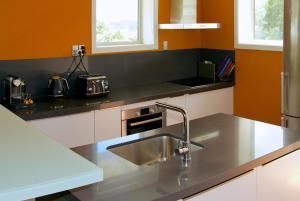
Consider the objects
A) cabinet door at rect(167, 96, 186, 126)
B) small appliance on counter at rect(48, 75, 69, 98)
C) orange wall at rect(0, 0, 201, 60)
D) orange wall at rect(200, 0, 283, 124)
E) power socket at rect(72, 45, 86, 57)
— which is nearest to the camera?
orange wall at rect(0, 0, 201, 60)

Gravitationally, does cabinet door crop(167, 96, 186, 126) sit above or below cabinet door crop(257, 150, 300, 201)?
above

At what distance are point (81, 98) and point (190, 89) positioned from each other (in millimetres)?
1155

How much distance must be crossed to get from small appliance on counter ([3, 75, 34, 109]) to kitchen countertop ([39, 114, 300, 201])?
138cm

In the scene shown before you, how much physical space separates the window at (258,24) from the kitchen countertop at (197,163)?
85.3 inches

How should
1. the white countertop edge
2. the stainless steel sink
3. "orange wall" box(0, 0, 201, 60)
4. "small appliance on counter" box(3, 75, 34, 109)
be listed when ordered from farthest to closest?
"orange wall" box(0, 0, 201, 60)
"small appliance on counter" box(3, 75, 34, 109)
the stainless steel sink
the white countertop edge

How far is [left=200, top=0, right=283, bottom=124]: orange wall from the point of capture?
14.7ft

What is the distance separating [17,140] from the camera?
1.72 m

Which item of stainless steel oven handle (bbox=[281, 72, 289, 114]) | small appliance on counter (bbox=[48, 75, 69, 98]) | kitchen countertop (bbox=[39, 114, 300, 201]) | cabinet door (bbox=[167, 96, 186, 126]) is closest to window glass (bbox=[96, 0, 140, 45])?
small appliance on counter (bbox=[48, 75, 69, 98])

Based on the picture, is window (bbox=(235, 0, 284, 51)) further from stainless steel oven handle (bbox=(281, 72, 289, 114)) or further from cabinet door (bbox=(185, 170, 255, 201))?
cabinet door (bbox=(185, 170, 255, 201))

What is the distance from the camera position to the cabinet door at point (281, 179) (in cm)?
213

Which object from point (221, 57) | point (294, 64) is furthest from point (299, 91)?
point (221, 57)

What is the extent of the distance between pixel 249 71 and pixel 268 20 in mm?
601

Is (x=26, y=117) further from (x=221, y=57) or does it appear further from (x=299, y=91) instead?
(x=221, y=57)

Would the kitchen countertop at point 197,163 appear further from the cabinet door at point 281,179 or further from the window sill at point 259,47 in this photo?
the window sill at point 259,47
